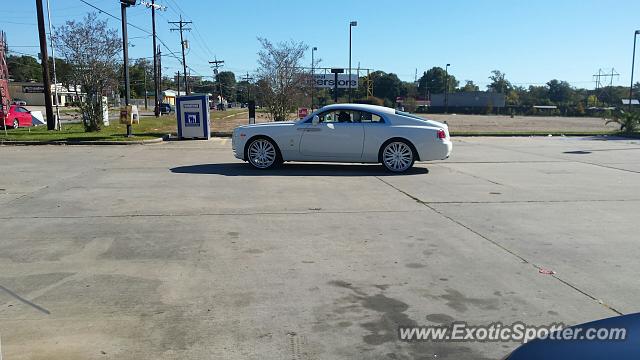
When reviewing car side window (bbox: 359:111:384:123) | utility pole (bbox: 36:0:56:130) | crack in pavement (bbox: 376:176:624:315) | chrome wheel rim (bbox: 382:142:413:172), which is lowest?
crack in pavement (bbox: 376:176:624:315)

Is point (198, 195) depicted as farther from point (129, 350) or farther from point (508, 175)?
point (508, 175)

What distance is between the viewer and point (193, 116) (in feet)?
72.9

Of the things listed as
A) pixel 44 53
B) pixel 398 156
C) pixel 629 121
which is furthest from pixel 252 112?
pixel 629 121

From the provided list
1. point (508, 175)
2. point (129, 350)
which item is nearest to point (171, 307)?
point (129, 350)

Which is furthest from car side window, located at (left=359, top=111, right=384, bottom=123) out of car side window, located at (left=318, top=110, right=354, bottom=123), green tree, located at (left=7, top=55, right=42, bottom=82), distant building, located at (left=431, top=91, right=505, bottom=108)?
green tree, located at (left=7, top=55, right=42, bottom=82)

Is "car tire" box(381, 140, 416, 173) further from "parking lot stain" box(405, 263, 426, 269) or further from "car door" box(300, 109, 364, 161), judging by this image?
"parking lot stain" box(405, 263, 426, 269)

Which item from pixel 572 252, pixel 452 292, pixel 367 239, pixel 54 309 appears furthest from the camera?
pixel 367 239

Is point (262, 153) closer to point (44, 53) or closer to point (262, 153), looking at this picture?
point (262, 153)

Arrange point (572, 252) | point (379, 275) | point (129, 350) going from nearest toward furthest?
point (129, 350) → point (379, 275) → point (572, 252)

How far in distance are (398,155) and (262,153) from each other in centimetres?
306

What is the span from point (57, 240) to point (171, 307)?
8.84ft

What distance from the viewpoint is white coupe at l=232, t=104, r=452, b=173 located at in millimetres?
12219

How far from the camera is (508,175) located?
1205 centimetres

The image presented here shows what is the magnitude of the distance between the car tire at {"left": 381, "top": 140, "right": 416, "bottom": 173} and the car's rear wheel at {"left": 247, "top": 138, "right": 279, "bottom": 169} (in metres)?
2.48
